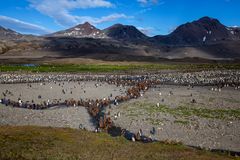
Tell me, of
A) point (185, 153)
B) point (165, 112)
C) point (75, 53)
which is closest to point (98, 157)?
point (185, 153)

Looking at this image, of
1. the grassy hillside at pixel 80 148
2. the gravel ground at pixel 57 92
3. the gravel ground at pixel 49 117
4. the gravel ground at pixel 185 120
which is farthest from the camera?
the gravel ground at pixel 57 92

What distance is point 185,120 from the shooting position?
34.6m

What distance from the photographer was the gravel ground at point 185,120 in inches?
1109

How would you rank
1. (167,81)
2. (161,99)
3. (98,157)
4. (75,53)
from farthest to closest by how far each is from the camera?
(75,53), (167,81), (161,99), (98,157)

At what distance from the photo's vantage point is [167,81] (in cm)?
7456

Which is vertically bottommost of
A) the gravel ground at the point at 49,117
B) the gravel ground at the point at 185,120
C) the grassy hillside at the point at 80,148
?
the gravel ground at the point at 49,117

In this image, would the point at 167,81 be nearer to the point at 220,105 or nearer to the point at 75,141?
the point at 220,105

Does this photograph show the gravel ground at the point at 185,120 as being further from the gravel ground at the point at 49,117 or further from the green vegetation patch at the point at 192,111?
the gravel ground at the point at 49,117

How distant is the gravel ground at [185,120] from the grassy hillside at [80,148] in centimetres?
389

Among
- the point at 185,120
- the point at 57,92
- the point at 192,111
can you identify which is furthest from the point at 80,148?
the point at 57,92

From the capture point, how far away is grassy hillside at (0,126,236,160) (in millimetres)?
21125

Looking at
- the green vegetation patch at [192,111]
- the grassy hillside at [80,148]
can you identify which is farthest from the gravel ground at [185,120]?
the grassy hillside at [80,148]

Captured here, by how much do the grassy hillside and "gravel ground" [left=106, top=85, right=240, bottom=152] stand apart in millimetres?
3894

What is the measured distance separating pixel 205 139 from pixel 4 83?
50423 mm
